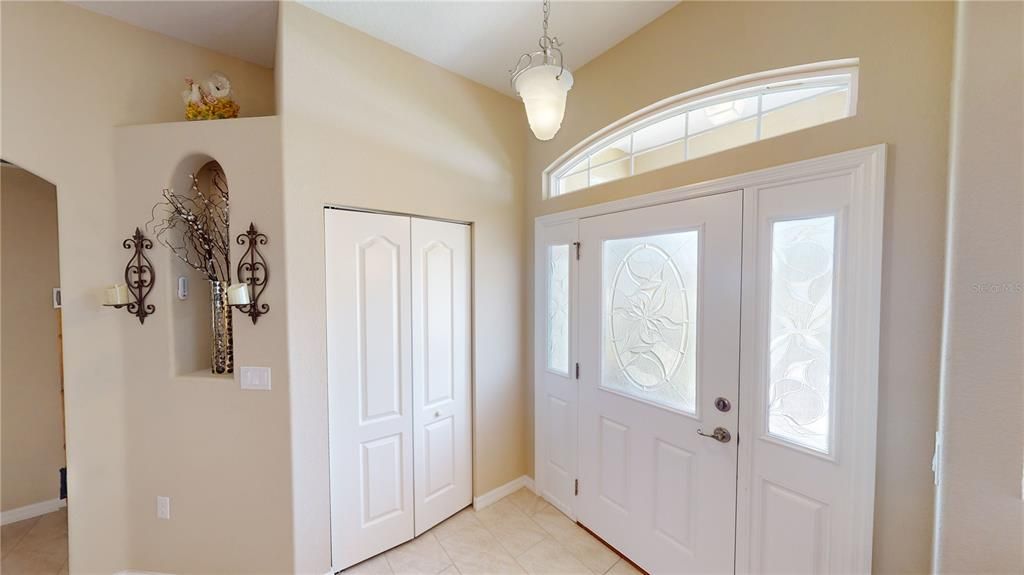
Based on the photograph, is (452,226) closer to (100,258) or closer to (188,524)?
(100,258)

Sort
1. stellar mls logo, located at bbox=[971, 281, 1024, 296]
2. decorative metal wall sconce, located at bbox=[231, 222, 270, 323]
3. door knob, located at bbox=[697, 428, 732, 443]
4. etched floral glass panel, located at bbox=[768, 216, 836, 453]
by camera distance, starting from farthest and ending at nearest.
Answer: decorative metal wall sconce, located at bbox=[231, 222, 270, 323]
door knob, located at bbox=[697, 428, 732, 443]
etched floral glass panel, located at bbox=[768, 216, 836, 453]
stellar mls logo, located at bbox=[971, 281, 1024, 296]

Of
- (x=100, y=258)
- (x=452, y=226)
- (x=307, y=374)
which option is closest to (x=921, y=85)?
(x=452, y=226)

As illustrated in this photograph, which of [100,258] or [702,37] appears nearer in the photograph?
[702,37]

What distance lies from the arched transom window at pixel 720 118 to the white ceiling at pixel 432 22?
1.64ft

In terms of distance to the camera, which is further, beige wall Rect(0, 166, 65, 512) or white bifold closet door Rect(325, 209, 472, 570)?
beige wall Rect(0, 166, 65, 512)

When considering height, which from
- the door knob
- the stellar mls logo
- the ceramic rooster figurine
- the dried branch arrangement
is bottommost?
the door knob

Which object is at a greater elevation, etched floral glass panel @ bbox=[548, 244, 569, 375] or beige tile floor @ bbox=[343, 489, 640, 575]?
etched floral glass panel @ bbox=[548, 244, 569, 375]

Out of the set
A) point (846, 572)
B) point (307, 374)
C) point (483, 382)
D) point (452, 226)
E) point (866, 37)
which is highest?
point (866, 37)

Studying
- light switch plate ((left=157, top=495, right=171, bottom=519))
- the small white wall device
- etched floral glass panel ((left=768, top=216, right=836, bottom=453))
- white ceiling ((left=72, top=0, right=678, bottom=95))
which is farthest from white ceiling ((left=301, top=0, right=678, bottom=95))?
light switch plate ((left=157, top=495, right=171, bottom=519))

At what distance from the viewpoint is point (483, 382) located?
241 centimetres

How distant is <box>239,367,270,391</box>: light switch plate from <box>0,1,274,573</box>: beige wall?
515 millimetres

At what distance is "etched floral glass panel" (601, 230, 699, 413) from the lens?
1.67m

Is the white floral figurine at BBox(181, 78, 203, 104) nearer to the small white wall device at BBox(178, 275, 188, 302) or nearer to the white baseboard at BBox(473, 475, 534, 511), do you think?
the small white wall device at BBox(178, 275, 188, 302)

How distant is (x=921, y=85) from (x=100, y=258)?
3.53m
